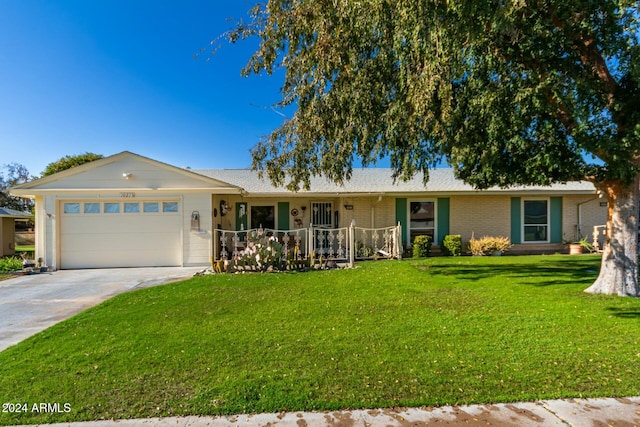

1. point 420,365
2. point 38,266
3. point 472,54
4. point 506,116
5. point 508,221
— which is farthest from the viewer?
point 508,221

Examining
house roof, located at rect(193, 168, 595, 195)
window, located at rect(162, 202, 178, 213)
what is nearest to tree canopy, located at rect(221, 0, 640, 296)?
house roof, located at rect(193, 168, 595, 195)

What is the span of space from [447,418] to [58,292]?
336 inches

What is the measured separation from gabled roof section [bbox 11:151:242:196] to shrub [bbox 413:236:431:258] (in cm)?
692

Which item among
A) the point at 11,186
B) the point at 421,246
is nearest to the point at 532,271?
the point at 421,246

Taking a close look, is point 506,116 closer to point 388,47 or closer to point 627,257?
point 388,47

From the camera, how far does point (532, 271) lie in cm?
879

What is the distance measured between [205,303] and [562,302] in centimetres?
658

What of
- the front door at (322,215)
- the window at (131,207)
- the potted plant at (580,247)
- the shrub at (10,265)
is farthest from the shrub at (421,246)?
the shrub at (10,265)

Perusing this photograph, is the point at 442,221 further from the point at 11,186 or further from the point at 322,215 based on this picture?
the point at 11,186

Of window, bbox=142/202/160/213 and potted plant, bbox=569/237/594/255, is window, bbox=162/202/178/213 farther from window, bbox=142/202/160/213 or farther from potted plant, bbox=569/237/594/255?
potted plant, bbox=569/237/594/255

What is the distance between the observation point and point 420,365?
3.51 meters

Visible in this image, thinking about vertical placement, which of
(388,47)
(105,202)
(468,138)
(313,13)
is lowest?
(105,202)

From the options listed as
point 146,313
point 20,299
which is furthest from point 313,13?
point 20,299

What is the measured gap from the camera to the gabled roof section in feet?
35.3
